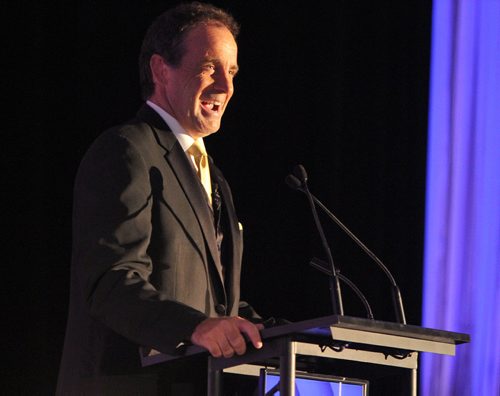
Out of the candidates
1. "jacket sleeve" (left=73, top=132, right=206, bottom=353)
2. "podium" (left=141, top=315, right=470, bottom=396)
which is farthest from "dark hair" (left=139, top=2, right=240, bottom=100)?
"podium" (left=141, top=315, right=470, bottom=396)

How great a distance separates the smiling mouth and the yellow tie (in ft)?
0.33

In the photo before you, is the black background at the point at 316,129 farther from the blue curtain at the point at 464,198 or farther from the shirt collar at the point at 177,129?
the shirt collar at the point at 177,129

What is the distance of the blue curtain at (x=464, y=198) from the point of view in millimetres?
4586

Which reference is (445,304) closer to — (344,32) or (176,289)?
(344,32)

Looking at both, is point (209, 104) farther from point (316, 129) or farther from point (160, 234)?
point (316, 129)

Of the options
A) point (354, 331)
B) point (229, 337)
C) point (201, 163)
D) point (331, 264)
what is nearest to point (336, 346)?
point (354, 331)

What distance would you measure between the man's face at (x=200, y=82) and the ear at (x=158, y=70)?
0.01 metres

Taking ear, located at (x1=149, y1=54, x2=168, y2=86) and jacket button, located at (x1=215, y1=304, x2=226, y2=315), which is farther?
ear, located at (x1=149, y1=54, x2=168, y2=86)

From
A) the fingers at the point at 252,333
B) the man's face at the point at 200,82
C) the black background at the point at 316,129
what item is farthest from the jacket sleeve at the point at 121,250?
the black background at the point at 316,129

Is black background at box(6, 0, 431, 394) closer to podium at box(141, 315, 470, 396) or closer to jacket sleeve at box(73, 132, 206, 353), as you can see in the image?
jacket sleeve at box(73, 132, 206, 353)

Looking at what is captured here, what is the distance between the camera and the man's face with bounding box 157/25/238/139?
2.66 metres

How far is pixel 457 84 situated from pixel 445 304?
109 centimetres

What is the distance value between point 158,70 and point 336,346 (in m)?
1.10

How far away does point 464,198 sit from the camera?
15.4 ft
